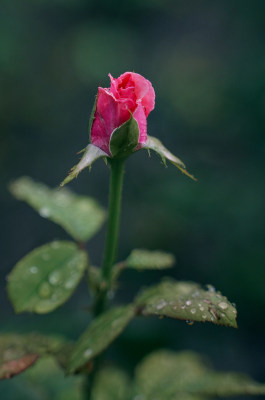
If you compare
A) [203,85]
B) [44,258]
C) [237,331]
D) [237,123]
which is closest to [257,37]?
[203,85]

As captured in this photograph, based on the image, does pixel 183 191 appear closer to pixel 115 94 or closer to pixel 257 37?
pixel 257 37

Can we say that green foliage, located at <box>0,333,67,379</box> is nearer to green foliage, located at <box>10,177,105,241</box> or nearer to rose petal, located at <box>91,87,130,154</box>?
green foliage, located at <box>10,177,105,241</box>

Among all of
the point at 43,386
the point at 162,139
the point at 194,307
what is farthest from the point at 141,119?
the point at 162,139

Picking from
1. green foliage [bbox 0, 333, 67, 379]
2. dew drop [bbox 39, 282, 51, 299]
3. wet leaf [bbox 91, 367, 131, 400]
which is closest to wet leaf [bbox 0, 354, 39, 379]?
green foliage [bbox 0, 333, 67, 379]

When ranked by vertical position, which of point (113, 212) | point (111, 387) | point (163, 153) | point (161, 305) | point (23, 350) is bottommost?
point (111, 387)

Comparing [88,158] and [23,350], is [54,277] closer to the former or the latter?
[23,350]

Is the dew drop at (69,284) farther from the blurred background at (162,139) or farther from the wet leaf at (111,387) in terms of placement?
the blurred background at (162,139)
